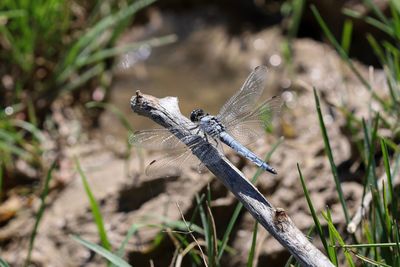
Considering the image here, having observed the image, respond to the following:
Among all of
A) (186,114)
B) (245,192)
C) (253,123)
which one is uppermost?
(186,114)

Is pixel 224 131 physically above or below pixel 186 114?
below

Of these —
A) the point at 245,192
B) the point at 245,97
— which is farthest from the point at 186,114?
the point at 245,192

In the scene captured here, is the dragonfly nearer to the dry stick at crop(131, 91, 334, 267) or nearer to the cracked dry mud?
the dry stick at crop(131, 91, 334, 267)

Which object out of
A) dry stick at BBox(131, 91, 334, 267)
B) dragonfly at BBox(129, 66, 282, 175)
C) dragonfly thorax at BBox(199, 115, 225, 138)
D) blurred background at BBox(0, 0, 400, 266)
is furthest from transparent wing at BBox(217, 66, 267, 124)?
dry stick at BBox(131, 91, 334, 267)

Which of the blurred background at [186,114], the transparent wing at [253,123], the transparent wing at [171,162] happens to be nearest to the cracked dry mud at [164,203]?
the blurred background at [186,114]

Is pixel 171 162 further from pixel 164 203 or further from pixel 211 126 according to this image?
pixel 164 203

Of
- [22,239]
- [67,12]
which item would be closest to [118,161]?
[22,239]
